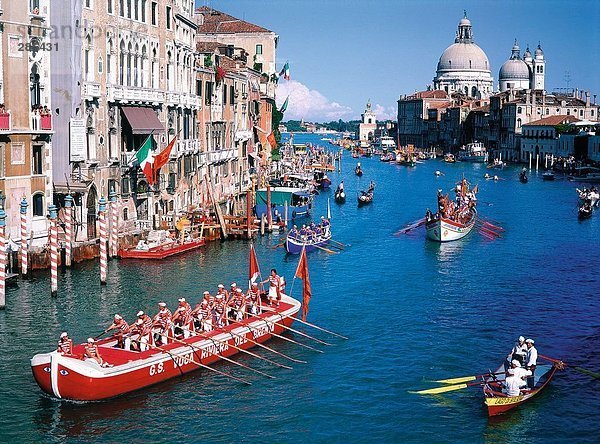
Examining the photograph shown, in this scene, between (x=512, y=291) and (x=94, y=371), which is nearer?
(x=94, y=371)

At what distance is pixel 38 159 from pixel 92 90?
398 centimetres

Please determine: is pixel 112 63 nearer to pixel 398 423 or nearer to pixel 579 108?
pixel 398 423

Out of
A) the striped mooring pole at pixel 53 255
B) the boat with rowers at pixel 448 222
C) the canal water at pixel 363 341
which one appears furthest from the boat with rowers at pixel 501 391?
the boat with rowers at pixel 448 222

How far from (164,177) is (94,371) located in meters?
22.8

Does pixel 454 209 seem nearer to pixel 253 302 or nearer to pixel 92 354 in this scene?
pixel 253 302

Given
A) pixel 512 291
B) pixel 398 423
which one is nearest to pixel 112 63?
pixel 512 291

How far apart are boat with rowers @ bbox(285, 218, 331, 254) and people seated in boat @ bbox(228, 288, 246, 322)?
43.6 ft

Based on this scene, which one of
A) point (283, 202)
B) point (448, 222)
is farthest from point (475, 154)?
point (448, 222)

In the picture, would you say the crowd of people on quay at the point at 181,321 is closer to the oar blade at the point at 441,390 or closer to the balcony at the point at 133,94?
the oar blade at the point at 441,390

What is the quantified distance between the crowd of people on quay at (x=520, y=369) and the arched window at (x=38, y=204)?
18.5 m

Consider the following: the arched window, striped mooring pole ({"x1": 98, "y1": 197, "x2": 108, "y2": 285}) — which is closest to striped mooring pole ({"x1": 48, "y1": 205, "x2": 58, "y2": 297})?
striped mooring pole ({"x1": 98, "y1": 197, "x2": 108, "y2": 285})

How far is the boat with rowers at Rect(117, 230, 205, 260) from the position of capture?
35.2 metres

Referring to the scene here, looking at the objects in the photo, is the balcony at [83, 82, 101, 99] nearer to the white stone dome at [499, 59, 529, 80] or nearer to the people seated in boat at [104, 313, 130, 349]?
the people seated in boat at [104, 313, 130, 349]

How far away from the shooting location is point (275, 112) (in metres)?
82.2
